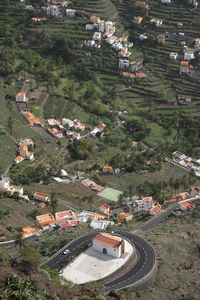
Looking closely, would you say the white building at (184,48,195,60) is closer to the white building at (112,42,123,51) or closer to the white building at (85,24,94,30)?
the white building at (112,42,123,51)

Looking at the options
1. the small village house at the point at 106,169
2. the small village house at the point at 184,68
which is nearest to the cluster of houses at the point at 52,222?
the small village house at the point at 106,169

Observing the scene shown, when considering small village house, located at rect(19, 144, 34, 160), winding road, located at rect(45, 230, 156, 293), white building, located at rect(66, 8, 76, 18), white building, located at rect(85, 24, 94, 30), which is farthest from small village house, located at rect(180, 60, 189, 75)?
winding road, located at rect(45, 230, 156, 293)

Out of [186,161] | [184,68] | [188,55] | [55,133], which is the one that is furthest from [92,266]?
[188,55]

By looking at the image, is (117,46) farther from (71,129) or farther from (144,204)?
(144,204)

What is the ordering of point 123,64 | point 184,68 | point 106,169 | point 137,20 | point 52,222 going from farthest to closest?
1. point 137,20
2. point 123,64
3. point 184,68
4. point 106,169
5. point 52,222

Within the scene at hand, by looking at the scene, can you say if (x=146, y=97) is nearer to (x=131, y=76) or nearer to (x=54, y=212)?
(x=131, y=76)
